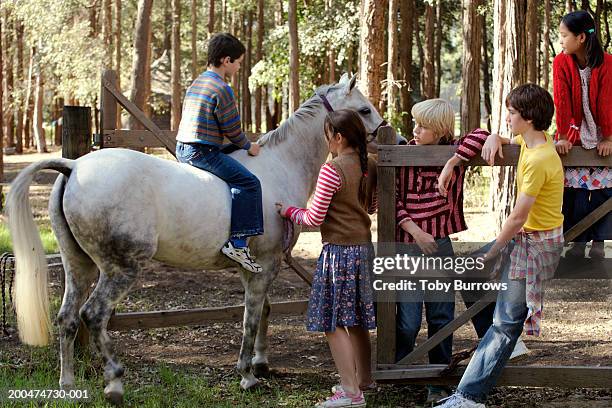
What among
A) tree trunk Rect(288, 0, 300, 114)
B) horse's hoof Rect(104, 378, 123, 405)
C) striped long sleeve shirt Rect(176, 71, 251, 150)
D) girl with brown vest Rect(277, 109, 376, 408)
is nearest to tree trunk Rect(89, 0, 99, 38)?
tree trunk Rect(288, 0, 300, 114)

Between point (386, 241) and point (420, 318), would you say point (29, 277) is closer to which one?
point (386, 241)

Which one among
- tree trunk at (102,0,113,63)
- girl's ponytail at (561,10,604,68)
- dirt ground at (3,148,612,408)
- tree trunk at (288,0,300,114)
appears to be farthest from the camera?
tree trunk at (102,0,113,63)

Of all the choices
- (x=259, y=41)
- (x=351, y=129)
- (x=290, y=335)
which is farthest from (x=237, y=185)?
(x=259, y=41)

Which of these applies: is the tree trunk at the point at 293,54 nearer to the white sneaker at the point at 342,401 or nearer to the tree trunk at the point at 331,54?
the tree trunk at the point at 331,54

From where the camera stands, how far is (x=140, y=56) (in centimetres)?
2123

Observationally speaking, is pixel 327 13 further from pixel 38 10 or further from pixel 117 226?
pixel 117 226

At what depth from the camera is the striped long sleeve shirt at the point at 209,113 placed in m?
5.52

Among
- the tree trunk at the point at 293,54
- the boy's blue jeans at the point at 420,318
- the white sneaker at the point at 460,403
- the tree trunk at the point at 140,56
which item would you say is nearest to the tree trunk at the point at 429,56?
the tree trunk at the point at 293,54

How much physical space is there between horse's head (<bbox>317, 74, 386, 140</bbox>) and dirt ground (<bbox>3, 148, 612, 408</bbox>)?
6.53ft

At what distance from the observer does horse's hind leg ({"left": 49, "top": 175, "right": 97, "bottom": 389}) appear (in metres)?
5.16

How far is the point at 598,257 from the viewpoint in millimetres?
5504

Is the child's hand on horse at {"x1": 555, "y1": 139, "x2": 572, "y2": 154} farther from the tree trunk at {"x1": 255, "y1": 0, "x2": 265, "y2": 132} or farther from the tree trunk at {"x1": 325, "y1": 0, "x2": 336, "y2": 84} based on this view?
the tree trunk at {"x1": 255, "y1": 0, "x2": 265, "y2": 132}

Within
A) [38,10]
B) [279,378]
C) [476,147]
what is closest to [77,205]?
[279,378]

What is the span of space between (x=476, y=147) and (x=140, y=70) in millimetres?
17428
